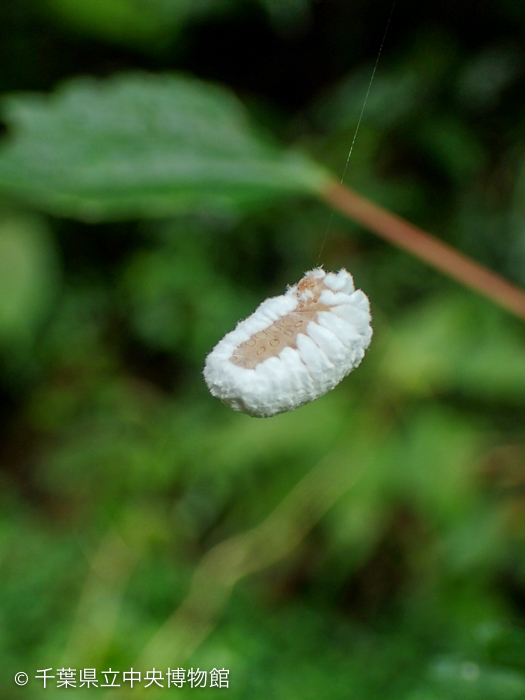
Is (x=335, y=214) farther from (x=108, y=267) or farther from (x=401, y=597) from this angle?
(x=401, y=597)

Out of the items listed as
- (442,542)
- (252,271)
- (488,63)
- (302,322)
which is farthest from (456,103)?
(302,322)

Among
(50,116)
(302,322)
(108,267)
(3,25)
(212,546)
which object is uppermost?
(3,25)

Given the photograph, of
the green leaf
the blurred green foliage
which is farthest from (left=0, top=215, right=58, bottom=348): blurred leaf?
the green leaf

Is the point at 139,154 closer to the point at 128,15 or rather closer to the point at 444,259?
the point at 444,259

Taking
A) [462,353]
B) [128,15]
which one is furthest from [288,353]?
[128,15]

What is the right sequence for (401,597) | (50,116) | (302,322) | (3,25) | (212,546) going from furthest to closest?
(3,25) < (212,546) < (401,597) < (50,116) < (302,322)

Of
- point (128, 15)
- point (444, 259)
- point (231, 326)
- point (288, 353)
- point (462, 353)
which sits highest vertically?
point (128, 15)
